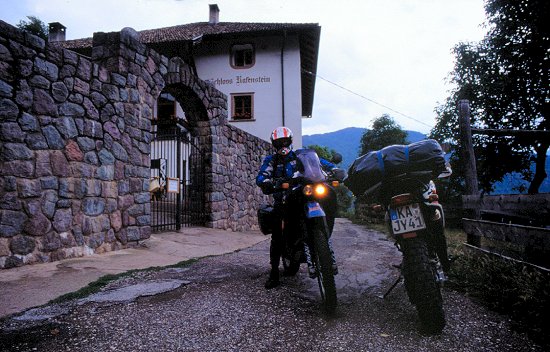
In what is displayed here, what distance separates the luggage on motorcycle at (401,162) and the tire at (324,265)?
555 millimetres

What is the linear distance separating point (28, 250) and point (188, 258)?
2.03 meters

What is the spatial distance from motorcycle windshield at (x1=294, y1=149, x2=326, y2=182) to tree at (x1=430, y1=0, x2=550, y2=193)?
15.6 meters

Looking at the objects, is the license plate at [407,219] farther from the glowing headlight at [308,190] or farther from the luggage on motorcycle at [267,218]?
the luggage on motorcycle at [267,218]

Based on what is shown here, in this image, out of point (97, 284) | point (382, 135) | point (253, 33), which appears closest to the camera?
point (97, 284)

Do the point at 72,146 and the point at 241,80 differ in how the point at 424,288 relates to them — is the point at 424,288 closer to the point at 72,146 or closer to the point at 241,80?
the point at 72,146

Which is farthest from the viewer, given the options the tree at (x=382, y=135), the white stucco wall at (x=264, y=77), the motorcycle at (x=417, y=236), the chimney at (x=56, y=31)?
the tree at (x=382, y=135)

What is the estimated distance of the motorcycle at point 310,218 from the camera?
2.77 m

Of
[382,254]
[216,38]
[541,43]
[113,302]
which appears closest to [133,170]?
[113,302]

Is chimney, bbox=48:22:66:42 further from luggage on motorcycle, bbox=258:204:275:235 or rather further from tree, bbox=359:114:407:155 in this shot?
luggage on motorcycle, bbox=258:204:275:235

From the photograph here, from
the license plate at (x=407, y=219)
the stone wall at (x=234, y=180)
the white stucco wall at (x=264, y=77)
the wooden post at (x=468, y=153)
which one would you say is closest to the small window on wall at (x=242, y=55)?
the white stucco wall at (x=264, y=77)

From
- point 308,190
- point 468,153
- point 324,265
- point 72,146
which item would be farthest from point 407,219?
point 72,146

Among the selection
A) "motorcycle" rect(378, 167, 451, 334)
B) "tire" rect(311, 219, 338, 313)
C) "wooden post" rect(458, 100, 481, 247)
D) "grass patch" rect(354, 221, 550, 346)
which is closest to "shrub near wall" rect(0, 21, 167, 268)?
"tire" rect(311, 219, 338, 313)

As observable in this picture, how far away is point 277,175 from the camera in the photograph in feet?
12.4

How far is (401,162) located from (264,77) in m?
16.6
